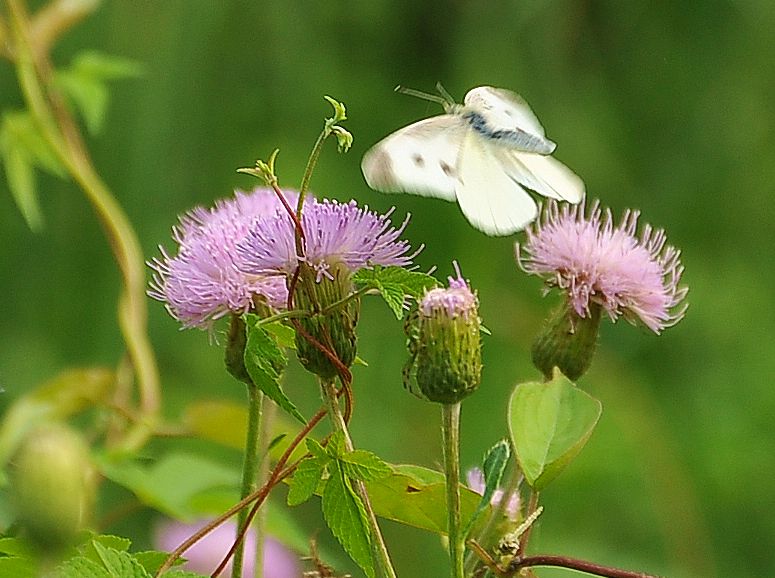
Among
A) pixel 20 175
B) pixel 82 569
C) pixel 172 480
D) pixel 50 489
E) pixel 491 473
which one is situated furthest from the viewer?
pixel 20 175

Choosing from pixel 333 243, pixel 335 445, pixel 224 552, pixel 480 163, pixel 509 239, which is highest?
pixel 509 239

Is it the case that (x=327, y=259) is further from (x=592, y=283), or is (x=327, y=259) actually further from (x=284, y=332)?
(x=592, y=283)

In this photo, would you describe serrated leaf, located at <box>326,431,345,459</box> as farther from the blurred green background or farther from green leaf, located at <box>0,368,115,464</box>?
the blurred green background

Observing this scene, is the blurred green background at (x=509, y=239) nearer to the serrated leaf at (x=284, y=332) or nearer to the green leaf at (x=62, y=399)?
the green leaf at (x=62, y=399)

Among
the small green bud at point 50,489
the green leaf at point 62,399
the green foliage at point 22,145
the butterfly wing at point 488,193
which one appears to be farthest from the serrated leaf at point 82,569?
the green foliage at point 22,145

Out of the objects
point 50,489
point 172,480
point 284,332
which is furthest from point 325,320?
point 172,480

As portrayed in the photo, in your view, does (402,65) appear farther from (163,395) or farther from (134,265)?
(134,265)

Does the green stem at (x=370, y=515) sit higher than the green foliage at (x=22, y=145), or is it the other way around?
the green foliage at (x=22, y=145)

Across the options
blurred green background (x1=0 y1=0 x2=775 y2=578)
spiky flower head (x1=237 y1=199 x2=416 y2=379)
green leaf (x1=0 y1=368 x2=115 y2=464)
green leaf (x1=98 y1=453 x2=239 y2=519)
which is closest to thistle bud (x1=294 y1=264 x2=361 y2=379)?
spiky flower head (x1=237 y1=199 x2=416 y2=379)
